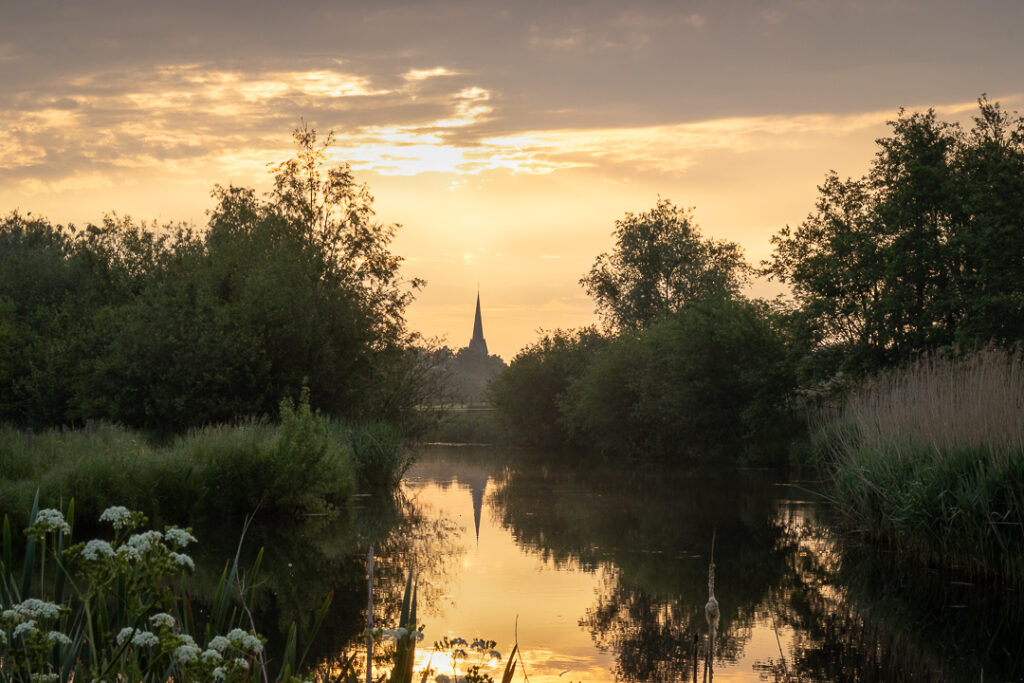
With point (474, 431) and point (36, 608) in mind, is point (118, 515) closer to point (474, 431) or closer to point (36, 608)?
point (36, 608)

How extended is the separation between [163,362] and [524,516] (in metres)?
11.1

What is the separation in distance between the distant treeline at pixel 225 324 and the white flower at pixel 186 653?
2192 centimetres

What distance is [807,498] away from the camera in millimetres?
26250

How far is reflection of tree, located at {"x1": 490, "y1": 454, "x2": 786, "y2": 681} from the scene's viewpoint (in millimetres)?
11039

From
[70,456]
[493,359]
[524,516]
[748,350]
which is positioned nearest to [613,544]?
[524,516]

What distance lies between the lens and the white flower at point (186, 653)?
10.0ft

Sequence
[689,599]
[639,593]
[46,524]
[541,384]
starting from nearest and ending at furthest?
[46,524] < [689,599] < [639,593] < [541,384]

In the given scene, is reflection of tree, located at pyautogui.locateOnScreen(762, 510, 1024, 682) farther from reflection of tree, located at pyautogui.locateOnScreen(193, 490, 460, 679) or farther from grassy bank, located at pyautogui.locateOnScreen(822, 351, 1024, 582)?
reflection of tree, located at pyautogui.locateOnScreen(193, 490, 460, 679)

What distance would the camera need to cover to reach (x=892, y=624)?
11570 mm

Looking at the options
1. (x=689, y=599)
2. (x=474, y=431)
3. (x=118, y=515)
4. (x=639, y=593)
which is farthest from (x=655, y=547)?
(x=474, y=431)

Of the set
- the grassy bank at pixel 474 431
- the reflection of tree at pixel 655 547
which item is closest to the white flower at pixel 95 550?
the reflection of tree at pixel 655 547

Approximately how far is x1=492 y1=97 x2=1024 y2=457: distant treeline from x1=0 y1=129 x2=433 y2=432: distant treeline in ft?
45.3

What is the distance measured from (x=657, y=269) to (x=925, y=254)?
26726 mm

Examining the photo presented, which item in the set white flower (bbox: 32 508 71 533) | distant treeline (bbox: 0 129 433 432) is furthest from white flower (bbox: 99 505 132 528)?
distant treeline (bbox: 0 129 433 432)
